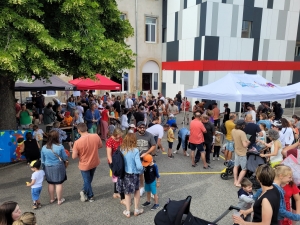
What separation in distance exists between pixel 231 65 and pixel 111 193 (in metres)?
13.6

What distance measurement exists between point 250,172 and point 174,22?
15469 millimetres

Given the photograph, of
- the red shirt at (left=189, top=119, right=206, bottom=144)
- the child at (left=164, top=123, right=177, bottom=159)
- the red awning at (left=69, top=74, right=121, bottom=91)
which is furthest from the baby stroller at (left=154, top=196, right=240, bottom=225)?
the red awning at (left=69, top=74, right=121, bottom=91)

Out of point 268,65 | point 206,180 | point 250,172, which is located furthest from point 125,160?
point 268,65

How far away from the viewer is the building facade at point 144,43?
1989 cm

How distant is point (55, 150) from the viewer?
484 cm

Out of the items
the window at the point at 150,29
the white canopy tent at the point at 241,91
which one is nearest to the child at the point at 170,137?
the white canopy tent at the point at 241,91

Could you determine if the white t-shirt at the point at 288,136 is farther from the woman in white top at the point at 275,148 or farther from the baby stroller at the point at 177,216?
the baby stroller at the point at 177,216

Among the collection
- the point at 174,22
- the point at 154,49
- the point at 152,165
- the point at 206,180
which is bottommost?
the point at 206,180

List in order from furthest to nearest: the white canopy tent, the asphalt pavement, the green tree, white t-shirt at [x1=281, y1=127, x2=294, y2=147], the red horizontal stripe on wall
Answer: the red horizontal stripe on wall → the white canopy tent → white t-shirt at [x1=281, y1=127, x2=294, y2=147] → the green tree → the asphalt pavement

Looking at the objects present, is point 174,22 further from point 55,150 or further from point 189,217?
point 189,217

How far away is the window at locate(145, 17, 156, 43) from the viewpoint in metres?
20.7

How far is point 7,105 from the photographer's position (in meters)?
7.17

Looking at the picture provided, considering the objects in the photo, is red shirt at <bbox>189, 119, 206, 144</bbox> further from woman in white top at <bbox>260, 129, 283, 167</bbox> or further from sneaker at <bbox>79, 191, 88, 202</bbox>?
sneaker at <bbox>79, 191, 88, 202</bbox>

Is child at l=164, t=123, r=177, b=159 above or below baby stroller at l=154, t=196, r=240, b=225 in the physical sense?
below
